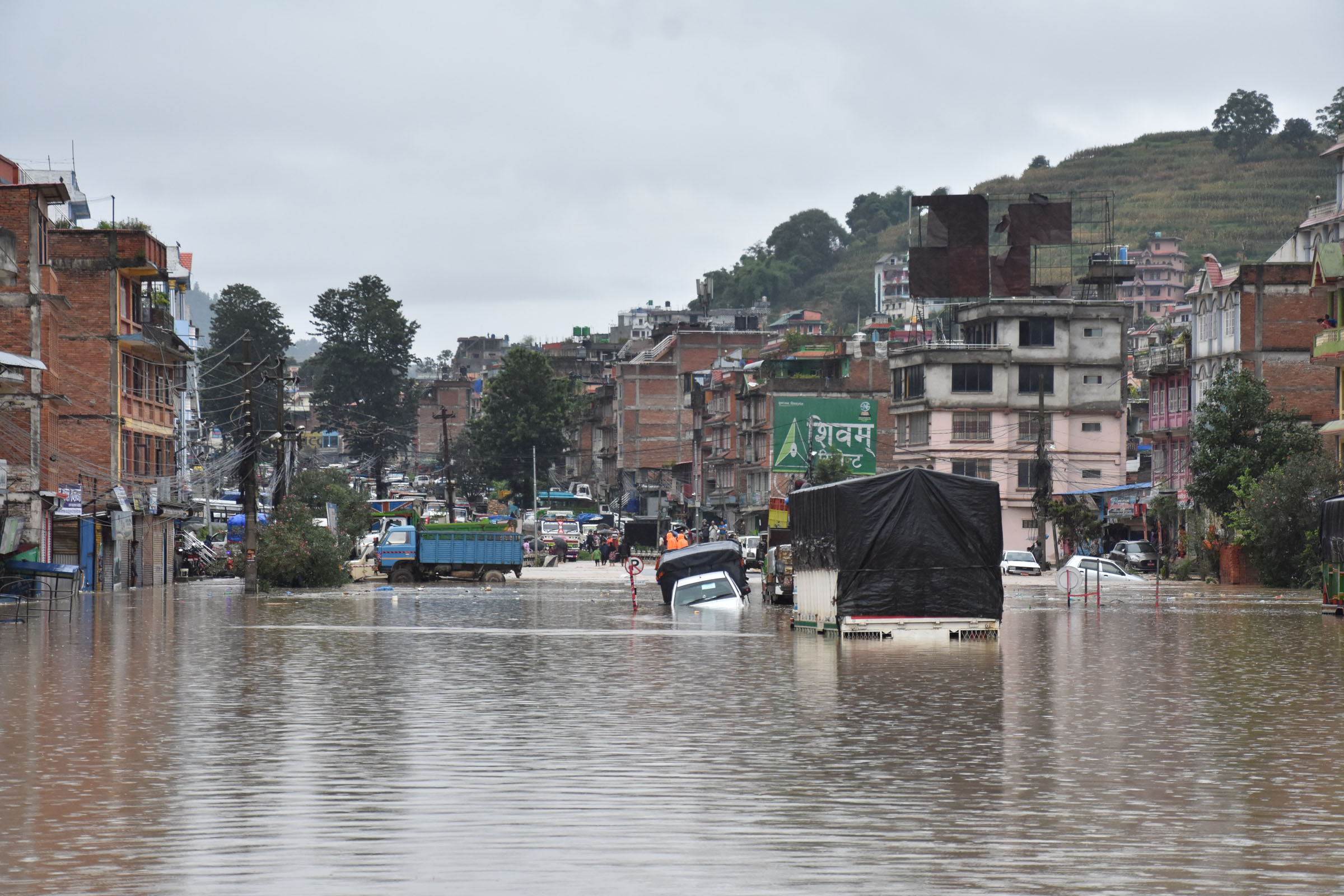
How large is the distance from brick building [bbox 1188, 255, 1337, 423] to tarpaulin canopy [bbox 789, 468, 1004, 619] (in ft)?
148

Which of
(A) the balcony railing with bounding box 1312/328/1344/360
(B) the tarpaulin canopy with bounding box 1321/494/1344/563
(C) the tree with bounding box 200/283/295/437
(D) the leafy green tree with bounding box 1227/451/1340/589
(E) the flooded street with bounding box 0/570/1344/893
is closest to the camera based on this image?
(E) the flooded street with bounding box 0/570/1344/893

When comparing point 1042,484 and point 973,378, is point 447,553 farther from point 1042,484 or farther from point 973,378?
point 973,378

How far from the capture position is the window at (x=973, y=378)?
310 ft

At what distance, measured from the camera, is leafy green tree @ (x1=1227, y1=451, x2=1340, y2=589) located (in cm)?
5641

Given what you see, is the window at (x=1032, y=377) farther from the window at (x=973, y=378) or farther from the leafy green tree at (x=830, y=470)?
the leafy green tree at (x=830, y=470)

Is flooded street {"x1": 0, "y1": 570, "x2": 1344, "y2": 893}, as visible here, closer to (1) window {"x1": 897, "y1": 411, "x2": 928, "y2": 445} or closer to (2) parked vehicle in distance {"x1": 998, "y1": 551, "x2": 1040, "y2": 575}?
(2) parked vehicle in distance {"x1": 998, "y1": 551, "x2": 1040, "y2": 575}

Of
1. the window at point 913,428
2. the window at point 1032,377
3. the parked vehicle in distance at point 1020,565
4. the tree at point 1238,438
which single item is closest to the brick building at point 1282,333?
the tree at point 1238,438

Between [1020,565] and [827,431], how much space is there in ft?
35.4

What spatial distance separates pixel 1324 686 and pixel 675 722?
28.7 ft

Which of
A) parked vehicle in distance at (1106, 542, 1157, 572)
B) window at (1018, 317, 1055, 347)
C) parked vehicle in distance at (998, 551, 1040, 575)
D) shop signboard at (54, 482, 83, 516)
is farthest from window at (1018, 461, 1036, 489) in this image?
shop signboard at (54, 482, 83, 516)

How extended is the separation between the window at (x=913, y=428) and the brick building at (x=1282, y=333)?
74.6 feet

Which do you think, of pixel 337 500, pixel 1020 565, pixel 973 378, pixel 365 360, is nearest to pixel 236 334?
pixel 365 360

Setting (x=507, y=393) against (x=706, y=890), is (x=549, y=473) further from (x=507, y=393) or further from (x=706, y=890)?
(x=706, y=890)

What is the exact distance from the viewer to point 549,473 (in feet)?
467
